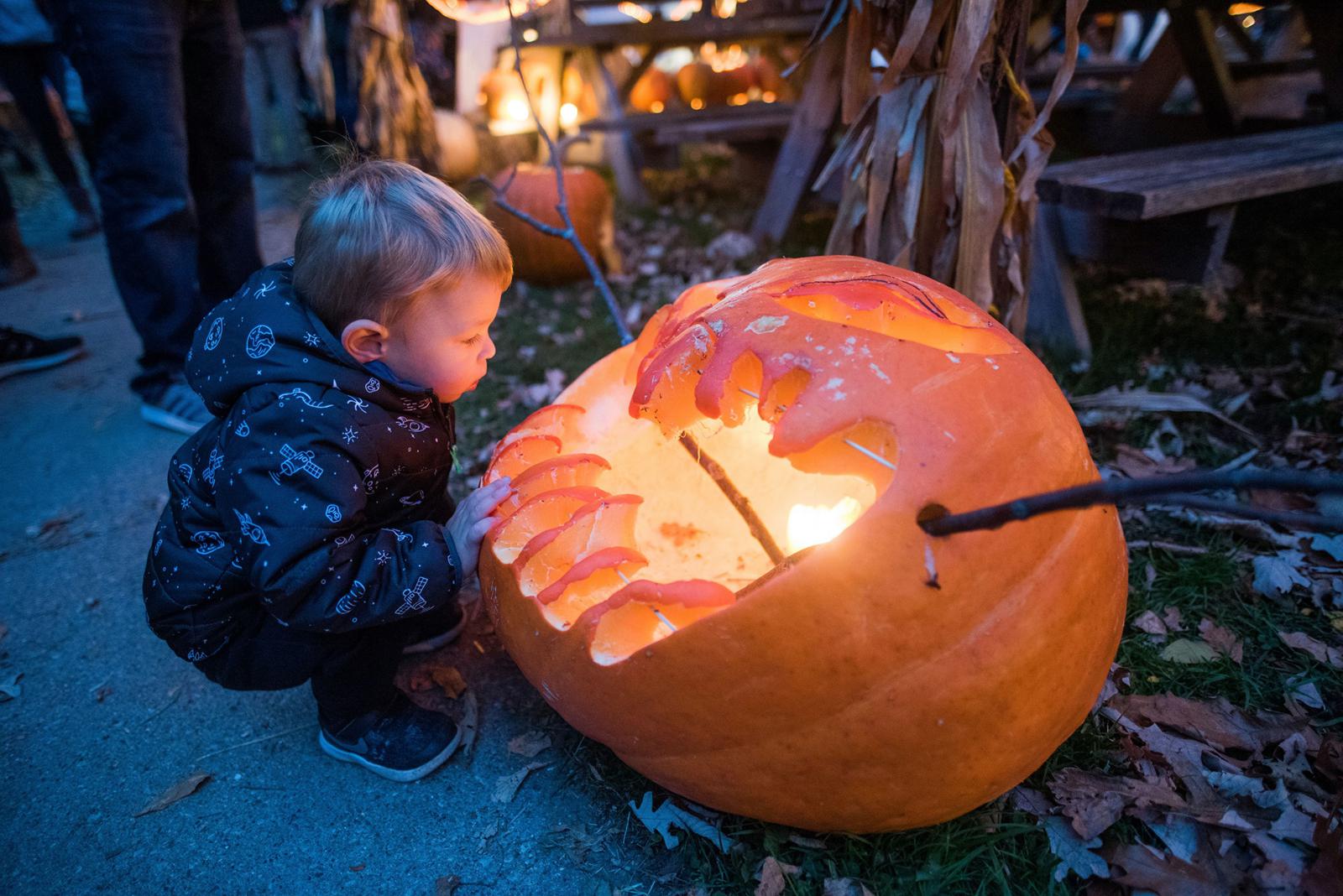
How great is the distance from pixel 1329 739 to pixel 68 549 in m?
3.72

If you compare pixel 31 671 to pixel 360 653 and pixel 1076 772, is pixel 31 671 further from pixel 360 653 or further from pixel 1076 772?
pixel 1076 772

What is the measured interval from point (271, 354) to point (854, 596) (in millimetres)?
1201

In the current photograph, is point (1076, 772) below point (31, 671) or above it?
above

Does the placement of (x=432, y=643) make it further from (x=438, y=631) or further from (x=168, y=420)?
(x=168, y=420)

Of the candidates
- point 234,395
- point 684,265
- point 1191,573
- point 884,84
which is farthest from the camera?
point 684,265

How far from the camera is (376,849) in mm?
1664

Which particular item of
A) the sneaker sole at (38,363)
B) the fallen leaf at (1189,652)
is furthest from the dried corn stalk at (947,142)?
the sneaker sole at (38,363)

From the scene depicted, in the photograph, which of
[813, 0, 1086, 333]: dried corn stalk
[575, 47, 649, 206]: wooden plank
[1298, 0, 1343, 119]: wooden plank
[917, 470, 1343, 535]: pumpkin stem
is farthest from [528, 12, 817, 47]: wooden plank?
[917, 470, 1343, 535]: pumpkin stem

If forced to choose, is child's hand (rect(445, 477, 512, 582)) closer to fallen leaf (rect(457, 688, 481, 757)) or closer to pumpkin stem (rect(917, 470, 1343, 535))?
fallen leaf (rect(457, 688, 481, 757))

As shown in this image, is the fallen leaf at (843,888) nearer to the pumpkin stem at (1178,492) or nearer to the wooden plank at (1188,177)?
the pumpkin stem at (1178,492)

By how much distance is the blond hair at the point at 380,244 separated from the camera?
59.3 inches

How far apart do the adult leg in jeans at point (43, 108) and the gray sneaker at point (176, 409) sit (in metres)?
2.52

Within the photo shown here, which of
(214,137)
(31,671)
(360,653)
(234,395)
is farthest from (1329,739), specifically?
(214,137)

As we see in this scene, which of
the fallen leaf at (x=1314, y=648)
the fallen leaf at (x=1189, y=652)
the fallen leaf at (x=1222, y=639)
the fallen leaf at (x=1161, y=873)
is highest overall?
the fallen leaf at (x=1314, y=648)
